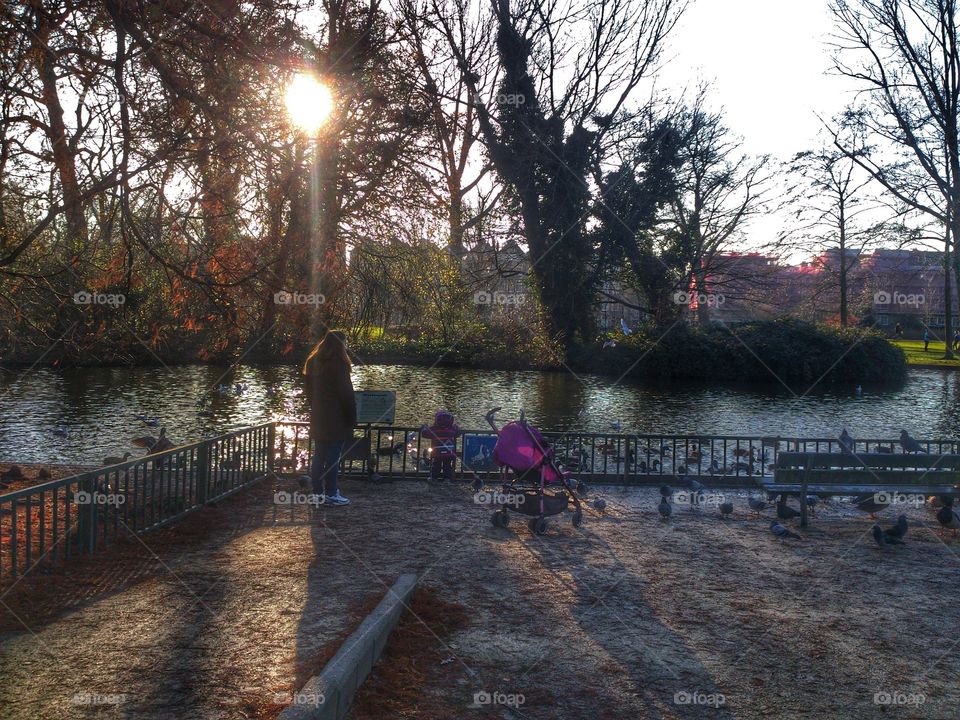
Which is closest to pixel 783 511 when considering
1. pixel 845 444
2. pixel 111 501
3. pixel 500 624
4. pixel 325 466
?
pixel 845 444

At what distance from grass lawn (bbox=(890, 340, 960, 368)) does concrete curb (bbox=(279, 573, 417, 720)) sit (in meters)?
38.3

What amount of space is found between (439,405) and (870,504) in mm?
14861

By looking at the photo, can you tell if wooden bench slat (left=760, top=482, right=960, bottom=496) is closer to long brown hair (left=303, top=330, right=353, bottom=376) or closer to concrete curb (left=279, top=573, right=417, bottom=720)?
long brown hair (left=303, top=330, right=353, bottom=376)

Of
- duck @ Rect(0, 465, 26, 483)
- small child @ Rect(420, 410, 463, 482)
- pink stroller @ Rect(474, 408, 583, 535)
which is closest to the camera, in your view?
pink stroller @ Rect(474, 408, 583, 535)

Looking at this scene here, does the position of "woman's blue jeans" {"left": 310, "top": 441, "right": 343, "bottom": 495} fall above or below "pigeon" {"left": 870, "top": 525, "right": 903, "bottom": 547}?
above

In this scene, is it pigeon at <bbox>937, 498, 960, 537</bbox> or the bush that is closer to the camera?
pigeon at <bbox>937, 498, 960, 537</bbox>

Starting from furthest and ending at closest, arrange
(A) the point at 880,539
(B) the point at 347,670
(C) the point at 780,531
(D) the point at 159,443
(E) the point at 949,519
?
1. (D) the point at 159,443
2. (E) the point at 949,519
3. (C) the point at 780,531
4. (A) the point at 880,539
5. (B) the point at 347,670

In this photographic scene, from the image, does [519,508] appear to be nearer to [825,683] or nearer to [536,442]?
[536,442]

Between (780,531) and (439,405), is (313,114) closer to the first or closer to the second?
(780,531)

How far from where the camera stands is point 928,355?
1805 inches

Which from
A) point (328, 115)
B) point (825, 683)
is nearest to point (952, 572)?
point (825, 683)

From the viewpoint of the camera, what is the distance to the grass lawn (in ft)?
136

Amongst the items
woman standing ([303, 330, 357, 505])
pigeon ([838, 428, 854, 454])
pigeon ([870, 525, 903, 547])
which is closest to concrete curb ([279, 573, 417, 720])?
woman standing ([303, 330, 357, 505])

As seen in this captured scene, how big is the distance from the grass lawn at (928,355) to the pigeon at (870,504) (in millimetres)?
30960
